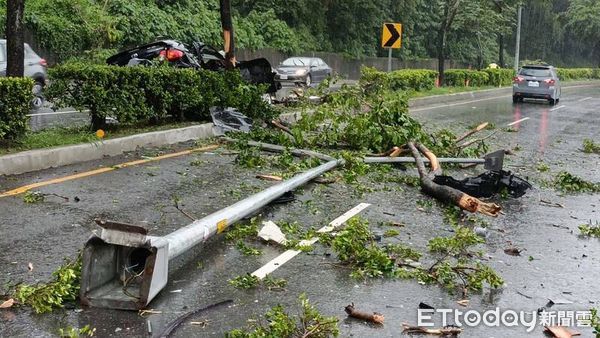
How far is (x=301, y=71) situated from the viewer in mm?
31078

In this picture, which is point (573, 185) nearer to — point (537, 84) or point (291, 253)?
point (291, 253)

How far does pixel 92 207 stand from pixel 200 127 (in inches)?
209

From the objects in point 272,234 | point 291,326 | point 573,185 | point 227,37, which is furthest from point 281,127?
point 291,326

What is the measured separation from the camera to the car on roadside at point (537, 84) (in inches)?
1070

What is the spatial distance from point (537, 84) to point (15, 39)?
73.5 feet

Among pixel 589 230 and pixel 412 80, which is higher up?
pixel 412 80

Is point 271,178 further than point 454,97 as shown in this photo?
No

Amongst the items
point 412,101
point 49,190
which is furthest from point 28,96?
point 412,101

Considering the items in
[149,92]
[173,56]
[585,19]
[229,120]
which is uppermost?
[585,19]

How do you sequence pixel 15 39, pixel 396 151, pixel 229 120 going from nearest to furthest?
pixel 15 39, pixel 396 151, pixel 229 120

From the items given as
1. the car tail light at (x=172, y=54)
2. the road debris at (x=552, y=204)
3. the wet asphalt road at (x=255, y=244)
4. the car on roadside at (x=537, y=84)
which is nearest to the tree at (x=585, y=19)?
the car on roadside at (x=537, y=84)

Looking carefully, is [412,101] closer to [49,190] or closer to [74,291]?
[49,190]

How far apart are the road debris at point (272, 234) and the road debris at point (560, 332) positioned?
2.45 metres

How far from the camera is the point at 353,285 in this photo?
5062 millimetres
